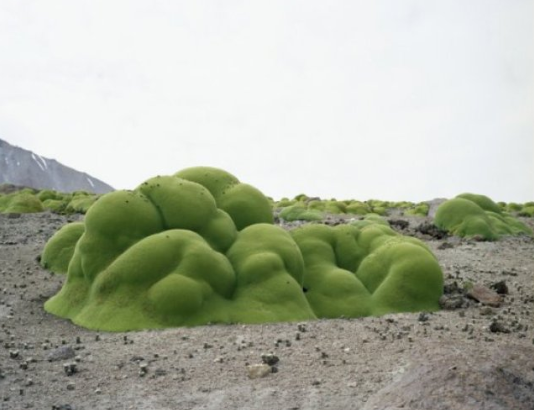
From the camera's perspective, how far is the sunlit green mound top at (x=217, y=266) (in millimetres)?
13250

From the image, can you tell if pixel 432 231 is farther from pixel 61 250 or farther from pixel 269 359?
pixel 269 359

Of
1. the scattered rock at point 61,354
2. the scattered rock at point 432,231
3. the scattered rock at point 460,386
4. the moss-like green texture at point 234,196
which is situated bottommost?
the scattered rock at point 61,354

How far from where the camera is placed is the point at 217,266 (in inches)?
544

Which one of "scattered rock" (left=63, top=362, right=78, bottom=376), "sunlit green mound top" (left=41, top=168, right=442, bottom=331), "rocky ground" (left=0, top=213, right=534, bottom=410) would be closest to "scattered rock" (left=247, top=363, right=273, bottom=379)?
"rocky ground" (left=0, top=213, right=534, bottom=410)

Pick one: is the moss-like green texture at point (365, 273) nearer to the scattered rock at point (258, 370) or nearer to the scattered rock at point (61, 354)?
the scattered rock at point (258, 370)

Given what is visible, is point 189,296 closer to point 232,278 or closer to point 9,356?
point 232,278

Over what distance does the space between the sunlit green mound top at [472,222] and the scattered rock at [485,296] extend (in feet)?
40.0

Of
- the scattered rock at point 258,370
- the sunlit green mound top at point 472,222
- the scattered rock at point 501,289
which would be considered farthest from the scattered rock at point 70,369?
the sunlit green mound top at point 472,222

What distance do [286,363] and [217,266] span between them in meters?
4.38

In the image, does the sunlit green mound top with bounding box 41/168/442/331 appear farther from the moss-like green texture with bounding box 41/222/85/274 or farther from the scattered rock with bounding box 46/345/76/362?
the moss-like green texture with bounding box 41/222/85/274

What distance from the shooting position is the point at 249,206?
17.2m

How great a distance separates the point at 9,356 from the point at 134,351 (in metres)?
2.43

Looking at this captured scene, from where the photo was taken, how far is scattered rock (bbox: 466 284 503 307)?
1526 cm

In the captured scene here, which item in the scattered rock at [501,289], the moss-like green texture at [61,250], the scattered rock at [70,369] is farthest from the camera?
the moss-like green texture at [61,250]
